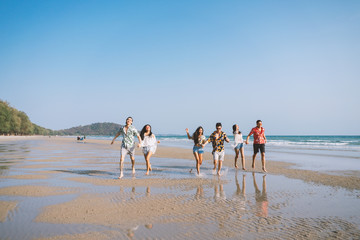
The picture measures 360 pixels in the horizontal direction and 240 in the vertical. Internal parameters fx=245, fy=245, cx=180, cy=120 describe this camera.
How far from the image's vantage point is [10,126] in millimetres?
76562

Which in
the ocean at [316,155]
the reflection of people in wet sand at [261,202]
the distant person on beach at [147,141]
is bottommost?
the ocean at [316,155]

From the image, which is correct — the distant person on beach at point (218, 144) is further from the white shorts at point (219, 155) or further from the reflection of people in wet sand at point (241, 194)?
the reflection of people in wet sand at point (241, 194)

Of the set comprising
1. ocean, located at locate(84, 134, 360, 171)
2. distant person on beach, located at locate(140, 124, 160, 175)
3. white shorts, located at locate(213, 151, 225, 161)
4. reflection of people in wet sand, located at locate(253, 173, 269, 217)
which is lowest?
ocean, located at locate(84, 134, 360, 171)

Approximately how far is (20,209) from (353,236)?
6.35m

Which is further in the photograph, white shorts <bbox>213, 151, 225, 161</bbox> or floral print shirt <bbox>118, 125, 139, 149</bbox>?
white shorts <bbox>213, 151, 225, 161</bbox>

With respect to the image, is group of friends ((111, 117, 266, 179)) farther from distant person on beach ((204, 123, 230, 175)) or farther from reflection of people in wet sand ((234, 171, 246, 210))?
reflection of people in wet sand ((234, 171, 246, 210))

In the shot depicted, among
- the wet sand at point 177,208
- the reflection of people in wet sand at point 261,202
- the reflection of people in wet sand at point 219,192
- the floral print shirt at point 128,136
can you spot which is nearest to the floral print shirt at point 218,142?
the wet sand at point 177,208

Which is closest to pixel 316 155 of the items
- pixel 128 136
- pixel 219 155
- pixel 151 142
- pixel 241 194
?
pixel 219 155

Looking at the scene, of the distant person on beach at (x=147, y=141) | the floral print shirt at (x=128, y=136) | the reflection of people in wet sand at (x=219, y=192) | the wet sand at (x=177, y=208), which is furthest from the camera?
the distant person on beach at (x=147, y=141)

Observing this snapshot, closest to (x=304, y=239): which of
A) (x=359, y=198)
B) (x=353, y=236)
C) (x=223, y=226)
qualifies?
(x=353, y=236)

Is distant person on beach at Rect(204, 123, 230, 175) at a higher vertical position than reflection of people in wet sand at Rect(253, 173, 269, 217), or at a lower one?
higher

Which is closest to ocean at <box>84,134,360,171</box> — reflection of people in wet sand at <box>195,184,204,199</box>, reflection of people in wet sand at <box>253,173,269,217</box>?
reflection of people in wet sand at <box>195,184,204,199</box>

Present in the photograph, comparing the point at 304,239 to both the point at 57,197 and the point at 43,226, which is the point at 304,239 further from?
the point at 57,197

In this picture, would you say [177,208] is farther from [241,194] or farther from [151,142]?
[151,142]
